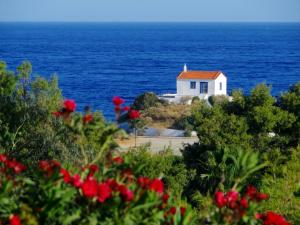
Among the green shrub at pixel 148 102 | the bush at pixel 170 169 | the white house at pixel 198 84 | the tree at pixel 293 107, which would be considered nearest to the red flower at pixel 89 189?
the bush at pixel 170 169

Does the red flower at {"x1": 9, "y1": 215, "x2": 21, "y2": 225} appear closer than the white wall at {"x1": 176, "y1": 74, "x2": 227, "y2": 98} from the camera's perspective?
Yes

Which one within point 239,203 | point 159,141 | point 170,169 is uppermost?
point 239,203

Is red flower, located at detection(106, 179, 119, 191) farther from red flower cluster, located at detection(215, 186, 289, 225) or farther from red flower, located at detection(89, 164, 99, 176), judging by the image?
red flower cluster, located at detection(215, 186, 289, 225)

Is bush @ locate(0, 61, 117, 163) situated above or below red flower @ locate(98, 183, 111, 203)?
below

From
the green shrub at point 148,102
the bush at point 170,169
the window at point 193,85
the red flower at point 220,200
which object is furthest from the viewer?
the green shrub at point 148,102

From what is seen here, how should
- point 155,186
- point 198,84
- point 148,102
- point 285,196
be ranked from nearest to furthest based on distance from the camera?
point 155,186
point 285,196
point 198,84
point 148,102

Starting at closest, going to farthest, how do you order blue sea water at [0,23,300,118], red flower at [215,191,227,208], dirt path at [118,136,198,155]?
red flower at [215,191,227,208], dirt path at [118,136,198,155], blue sea water at [0,23,300,118]

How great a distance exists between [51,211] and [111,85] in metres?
82.6

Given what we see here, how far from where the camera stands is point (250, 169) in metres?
5.38

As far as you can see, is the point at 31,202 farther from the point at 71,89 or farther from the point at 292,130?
the point at 71,89

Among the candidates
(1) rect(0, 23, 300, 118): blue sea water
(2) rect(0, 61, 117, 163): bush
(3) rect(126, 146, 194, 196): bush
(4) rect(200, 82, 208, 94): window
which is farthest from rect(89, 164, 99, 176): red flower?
(1) rect(0, 23, 300, 118): blue sea water

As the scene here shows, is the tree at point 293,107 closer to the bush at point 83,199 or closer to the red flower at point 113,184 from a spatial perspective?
the bush at point 83,199

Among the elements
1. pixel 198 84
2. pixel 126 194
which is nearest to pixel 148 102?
pixel 198 84

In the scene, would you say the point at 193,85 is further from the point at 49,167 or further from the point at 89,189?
the point at 89,189
